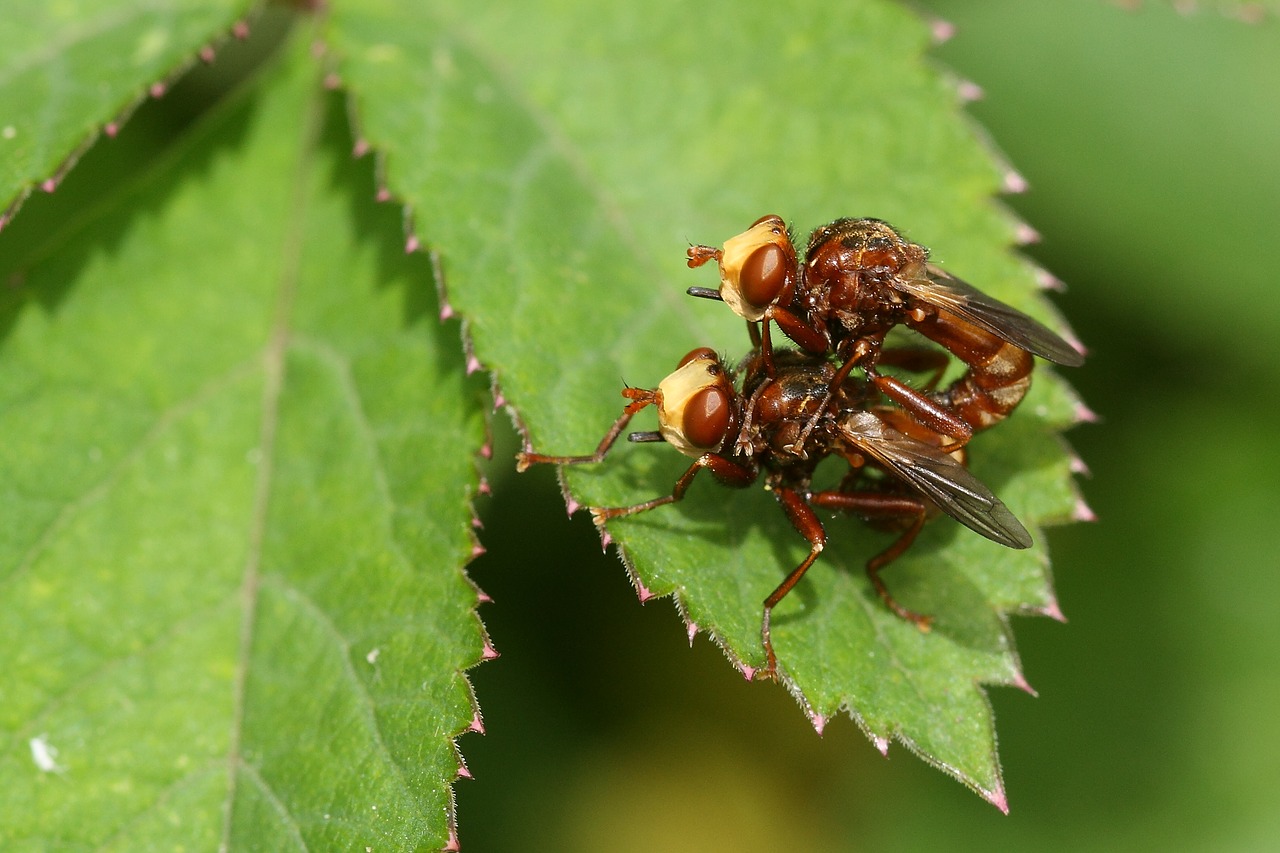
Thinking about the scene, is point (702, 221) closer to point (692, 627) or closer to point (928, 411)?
point (928, 411)

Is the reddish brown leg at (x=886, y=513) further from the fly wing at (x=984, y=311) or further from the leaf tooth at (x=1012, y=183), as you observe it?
the leaf tooth at (x=1012, y=183)

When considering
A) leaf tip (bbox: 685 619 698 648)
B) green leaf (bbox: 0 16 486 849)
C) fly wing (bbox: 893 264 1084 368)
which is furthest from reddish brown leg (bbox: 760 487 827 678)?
green leaf (bbox: 0 16 486 849)

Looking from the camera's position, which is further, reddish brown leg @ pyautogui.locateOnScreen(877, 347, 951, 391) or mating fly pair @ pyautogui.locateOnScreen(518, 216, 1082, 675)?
reddish brown leg @ pyautogui.locateOnScreen(877, 347, 951, 391)

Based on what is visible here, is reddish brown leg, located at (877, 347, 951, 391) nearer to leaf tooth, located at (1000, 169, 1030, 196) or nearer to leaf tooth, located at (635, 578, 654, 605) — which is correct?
leaf tooth, located at (1000, 169, 1030, 196)

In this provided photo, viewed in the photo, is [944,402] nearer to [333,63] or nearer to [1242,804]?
[333,63]

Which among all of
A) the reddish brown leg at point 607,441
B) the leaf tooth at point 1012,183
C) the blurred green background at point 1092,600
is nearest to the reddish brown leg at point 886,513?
the reddish brown leg at point 607,441

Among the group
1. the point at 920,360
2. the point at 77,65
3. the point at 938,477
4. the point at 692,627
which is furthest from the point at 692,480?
the point at 77,65

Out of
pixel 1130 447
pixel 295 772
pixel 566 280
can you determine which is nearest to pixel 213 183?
pixel 566 280
